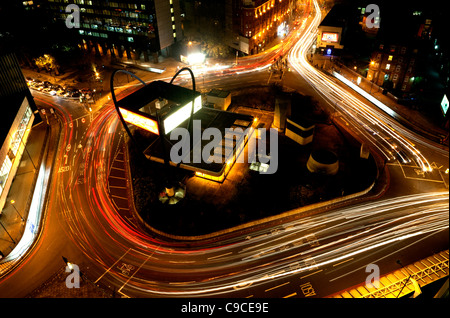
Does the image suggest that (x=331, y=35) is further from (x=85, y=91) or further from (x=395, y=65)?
(x=85, y=91)

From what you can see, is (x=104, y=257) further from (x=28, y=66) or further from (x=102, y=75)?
(x=28, y=66)

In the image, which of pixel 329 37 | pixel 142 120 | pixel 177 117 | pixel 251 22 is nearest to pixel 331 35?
pixel 329 37

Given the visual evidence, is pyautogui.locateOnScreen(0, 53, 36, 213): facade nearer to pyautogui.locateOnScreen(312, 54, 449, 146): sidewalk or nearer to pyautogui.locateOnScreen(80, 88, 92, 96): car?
pyautogui.locateOnScreen(80, 88, 92, 96): car

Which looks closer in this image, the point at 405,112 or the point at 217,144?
the point at 217,144

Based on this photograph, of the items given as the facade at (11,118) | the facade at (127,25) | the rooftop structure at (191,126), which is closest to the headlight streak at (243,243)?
the facade at (11,118)

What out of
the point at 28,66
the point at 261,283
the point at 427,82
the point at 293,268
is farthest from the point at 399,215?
the point at 28,66

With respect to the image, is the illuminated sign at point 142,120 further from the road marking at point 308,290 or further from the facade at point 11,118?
the road marking at point 308,290

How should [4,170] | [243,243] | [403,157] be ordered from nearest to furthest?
[243,243] < [4,170] < [403,157]
